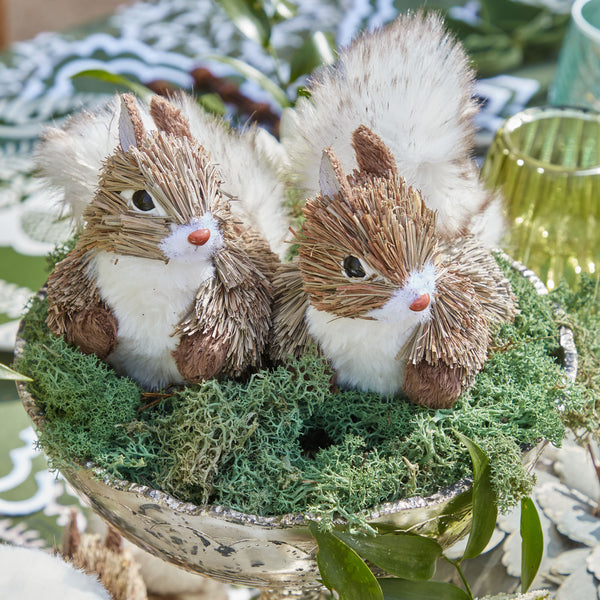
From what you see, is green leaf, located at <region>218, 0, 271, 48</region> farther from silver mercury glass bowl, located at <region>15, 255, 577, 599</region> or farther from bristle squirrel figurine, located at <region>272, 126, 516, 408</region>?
silver mercury glass bowl, located at <region>15, 255, 577, 599</region>

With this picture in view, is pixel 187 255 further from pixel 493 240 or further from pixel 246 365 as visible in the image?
pixel 493 240

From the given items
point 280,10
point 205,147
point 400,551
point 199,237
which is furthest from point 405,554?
point 280,10

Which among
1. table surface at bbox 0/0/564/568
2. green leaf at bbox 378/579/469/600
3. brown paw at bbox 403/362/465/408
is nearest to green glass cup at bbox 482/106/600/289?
table surface at bbox 0/0/564/568

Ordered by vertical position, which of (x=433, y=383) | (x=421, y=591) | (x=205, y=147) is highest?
(x=205, y=147)

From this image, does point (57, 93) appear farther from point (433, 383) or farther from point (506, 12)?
point (433, 383)

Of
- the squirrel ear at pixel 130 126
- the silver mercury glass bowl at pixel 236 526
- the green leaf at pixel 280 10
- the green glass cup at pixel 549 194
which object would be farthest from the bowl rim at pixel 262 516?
the green leaf at pixel 280 10

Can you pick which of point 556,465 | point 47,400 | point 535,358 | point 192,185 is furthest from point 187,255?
point 556,465

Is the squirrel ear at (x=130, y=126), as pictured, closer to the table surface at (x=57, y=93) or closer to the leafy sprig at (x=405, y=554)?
the leafy sprig at (x=405, y=554)

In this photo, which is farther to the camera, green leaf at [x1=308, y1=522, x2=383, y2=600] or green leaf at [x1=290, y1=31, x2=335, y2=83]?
green leaf at [x1=290, y1=31, x2=335, y2=83]
